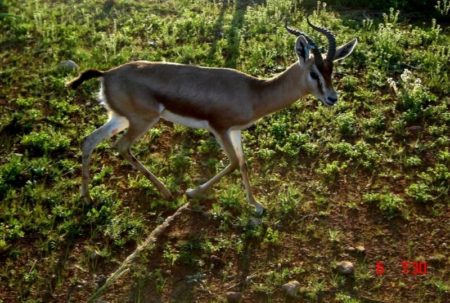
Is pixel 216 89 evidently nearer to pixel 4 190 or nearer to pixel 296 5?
pixel 4 190

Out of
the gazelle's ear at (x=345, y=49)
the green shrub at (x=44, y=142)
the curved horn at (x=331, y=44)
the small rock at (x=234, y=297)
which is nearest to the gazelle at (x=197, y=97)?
the gazelle's ear at (x=345, y=49)

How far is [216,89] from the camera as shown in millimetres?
7367

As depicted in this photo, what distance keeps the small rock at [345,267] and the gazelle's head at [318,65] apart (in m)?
1.75

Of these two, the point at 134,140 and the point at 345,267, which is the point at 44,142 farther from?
the point at 345,267

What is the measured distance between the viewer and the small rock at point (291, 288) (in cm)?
623

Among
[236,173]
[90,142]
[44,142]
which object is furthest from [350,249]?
[44,142]

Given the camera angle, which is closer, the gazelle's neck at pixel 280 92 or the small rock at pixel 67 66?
the gazelle's neck at pixel 280 92

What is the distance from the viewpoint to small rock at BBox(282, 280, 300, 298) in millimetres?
6227

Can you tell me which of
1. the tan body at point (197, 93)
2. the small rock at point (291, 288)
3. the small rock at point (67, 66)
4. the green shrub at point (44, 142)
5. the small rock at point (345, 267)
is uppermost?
the tan body at point (197, 93)

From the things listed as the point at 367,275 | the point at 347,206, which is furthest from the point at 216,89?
the point at 367,275

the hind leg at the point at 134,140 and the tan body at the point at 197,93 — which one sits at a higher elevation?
the tan body at the point at 197,93

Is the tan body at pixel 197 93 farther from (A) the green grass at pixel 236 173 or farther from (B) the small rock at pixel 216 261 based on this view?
(B) the small rock at pixel 216 261
